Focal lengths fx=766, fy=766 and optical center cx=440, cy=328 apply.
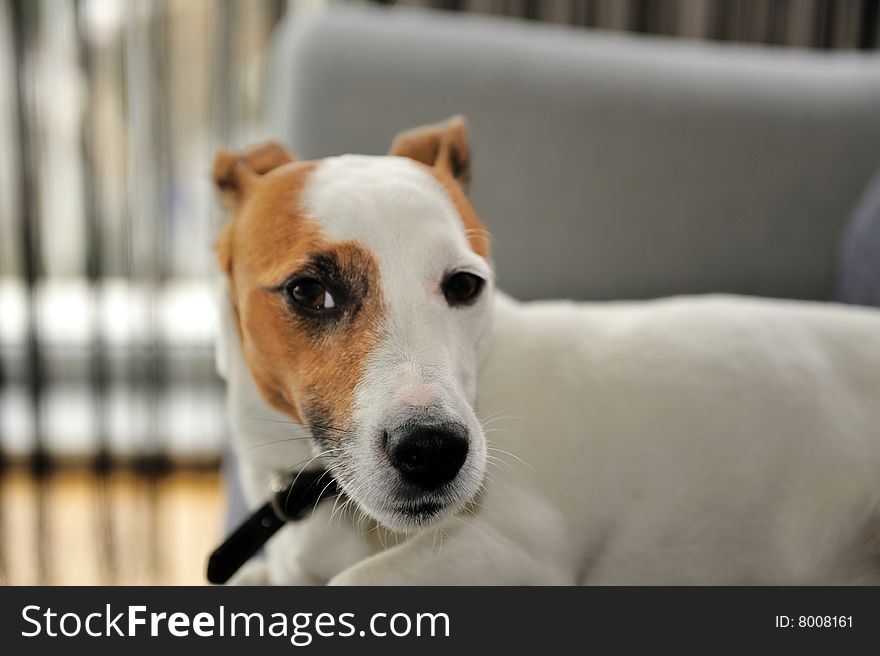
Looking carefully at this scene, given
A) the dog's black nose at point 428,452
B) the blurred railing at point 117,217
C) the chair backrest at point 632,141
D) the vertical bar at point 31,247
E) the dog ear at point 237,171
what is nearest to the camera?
the dog's black nose at point 428,452

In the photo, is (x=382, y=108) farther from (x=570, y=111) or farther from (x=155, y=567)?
(x=155, y=567)

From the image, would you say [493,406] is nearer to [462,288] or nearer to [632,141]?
[462,288]

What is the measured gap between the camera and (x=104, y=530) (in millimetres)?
1150

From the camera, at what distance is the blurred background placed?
3.56 feet

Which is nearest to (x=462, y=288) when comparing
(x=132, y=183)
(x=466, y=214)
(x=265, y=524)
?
(x=466, y=214)

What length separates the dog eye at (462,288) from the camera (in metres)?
0.57

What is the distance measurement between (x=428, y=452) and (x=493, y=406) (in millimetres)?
150

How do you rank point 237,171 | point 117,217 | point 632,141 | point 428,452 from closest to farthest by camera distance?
1. point 428,452
2. point 237,171
3. point 632,141
4. point 117,217

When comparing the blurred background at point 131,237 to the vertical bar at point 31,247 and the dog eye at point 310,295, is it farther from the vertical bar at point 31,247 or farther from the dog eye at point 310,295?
the dog eye at point 310,295

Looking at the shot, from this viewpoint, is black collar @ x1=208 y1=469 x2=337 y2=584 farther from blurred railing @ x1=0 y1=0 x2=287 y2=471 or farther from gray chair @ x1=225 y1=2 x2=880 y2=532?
gray chair @ x1=225 y1=2 x2=880 y2=532

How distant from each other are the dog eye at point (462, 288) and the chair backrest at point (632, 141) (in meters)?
0.30

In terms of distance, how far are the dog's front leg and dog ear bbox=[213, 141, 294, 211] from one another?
1.01 ft

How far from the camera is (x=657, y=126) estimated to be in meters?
0.94

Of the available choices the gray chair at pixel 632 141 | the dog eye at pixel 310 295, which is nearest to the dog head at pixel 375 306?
the dog eye at pixel 310 295
